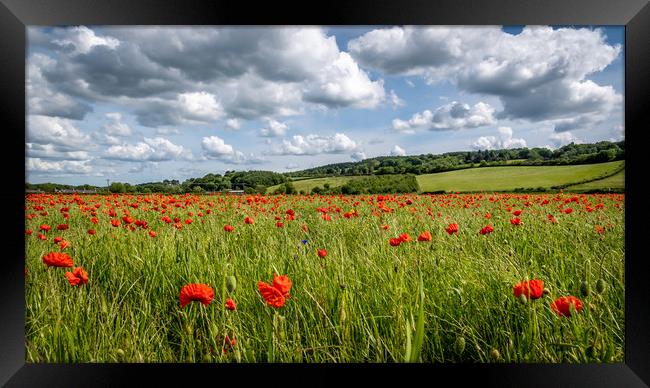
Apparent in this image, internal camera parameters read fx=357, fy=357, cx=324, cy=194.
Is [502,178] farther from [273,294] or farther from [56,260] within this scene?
[56,260]

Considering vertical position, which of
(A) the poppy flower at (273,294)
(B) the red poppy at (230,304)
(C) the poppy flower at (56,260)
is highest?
(C) the poppy flower at (56,260)

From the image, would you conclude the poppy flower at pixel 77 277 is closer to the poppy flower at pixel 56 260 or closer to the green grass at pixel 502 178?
the poppy flower at pixel 56 260

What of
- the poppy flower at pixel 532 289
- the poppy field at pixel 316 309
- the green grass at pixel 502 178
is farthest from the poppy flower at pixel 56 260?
the green grass at pixel 502 178

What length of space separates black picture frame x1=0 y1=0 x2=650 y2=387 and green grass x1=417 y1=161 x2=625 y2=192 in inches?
243

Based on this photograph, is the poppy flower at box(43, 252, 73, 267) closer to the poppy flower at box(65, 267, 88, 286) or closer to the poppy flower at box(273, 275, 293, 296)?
the poppy flower at box(65, 267, 88, 286)

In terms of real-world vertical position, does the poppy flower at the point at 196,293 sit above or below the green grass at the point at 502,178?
below

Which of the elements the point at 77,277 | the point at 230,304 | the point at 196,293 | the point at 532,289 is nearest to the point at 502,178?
the point at 532,289

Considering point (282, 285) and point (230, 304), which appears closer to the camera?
point (282, 285)

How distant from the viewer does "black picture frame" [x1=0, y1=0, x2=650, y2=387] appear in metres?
1.73

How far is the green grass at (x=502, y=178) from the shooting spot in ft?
26.1

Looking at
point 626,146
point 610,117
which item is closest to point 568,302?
point 626,146
